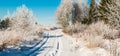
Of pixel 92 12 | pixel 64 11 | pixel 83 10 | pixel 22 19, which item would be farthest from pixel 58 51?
pixel 83 10

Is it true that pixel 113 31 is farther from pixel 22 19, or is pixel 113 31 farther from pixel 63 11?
pixel 63 11

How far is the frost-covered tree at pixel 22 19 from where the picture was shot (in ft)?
87.5

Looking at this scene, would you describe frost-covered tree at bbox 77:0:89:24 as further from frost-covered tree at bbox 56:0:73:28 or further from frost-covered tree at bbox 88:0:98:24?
frost-covered tree at bbox 56:0:73:28

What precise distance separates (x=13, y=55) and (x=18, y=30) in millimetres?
13099

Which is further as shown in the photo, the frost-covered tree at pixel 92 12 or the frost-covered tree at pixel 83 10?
the frost-covered tree at pixel 83 10

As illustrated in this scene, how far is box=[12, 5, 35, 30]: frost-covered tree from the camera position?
26656 millimetres

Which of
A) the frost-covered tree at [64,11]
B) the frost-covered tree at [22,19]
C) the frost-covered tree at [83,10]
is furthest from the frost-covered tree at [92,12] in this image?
the frost-covered tree at [22,19]

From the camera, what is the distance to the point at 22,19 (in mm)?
26703

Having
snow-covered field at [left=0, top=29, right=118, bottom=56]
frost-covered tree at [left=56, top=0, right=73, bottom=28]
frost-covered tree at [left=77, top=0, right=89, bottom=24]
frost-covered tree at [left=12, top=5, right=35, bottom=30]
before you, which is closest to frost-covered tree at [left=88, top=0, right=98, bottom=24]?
frost-covered tree at [left=77, top=0, right=89, bottom=24]

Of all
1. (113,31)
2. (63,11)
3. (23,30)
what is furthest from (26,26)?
(63,11)

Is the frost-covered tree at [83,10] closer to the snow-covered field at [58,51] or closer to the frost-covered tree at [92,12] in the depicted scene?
the frost-covered tree at [92,12]

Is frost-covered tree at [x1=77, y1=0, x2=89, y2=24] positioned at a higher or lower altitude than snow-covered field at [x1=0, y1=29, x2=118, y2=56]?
higher

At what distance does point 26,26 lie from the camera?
27.5 metres

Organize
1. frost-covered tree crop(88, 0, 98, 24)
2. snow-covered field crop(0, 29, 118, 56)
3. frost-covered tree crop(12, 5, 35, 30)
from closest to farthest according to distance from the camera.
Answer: snow-covered field crop(0, 29, 118, 56) → frost-covered tree crop(12, 5, 35, 30) → frost-covered tree crop(88, 0, 98, 24)
